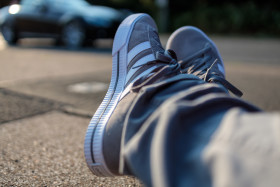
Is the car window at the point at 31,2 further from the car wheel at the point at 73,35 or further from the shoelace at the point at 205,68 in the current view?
the shoelace at the point at 205,68

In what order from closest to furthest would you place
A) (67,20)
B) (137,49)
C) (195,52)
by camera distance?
(137,49)
(195,52)
(67,20)

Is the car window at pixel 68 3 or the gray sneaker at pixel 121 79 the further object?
the car window at pixel 68 3

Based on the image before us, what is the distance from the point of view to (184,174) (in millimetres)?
727

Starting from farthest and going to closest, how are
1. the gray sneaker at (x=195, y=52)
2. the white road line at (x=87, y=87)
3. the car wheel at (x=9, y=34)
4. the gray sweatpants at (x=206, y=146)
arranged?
the car wheel at (x=9, y=34) < the white road line at (x=87, y=87) < the gray sneaker at (x=195, y=52) < the gray sweatpants at (x=206, y=146)

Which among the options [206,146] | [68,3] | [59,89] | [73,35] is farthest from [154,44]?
[68,3]

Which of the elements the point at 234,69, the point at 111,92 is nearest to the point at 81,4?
the point at 234,69

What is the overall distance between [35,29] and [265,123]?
336 inches

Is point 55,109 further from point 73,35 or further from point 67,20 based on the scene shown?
point 67,20

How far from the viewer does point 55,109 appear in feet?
8.27

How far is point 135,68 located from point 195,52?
788 mm

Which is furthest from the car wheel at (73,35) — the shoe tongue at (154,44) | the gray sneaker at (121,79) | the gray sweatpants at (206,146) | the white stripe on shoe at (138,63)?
the gray sweatpants at (206,146)

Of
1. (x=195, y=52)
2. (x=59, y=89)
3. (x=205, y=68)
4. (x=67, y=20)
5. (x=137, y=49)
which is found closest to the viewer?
(x=137, y=49)

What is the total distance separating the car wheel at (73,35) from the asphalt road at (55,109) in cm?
234

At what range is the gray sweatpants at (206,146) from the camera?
2.09ft
